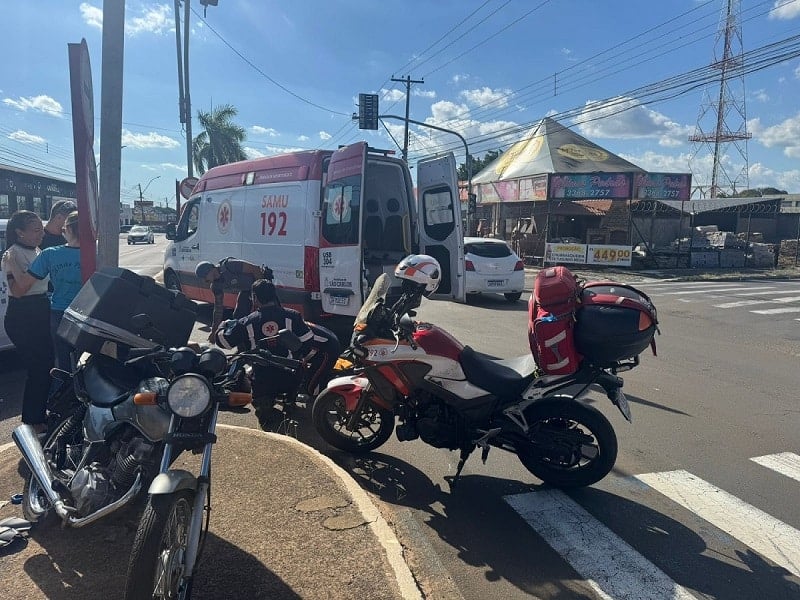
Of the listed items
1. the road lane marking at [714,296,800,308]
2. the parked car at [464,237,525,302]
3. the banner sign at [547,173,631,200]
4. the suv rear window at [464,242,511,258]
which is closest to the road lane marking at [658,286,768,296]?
the road lane marking at [714,296,800,308]

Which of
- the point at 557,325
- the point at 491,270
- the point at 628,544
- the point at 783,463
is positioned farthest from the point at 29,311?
the point at 491,270

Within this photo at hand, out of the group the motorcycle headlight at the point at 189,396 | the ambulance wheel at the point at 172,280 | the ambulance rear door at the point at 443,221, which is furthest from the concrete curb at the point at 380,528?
the ambulance wheel at the point at 172,280

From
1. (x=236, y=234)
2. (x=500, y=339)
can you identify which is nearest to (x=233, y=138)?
(x=236, y=234)

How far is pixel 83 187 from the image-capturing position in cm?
409

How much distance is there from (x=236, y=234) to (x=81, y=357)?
20.6 feet

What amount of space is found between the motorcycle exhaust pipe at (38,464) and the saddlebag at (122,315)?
2.18ft

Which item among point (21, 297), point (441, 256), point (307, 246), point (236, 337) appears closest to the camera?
point (236, 337)

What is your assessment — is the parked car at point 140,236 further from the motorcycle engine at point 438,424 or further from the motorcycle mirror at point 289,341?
the motorcycle mirror at point 289,341

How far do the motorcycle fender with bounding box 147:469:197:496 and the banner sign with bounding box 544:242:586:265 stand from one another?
22.2m

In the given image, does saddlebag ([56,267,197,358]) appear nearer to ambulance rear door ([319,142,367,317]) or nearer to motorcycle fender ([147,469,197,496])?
motorcycle fender ([147,469,197,496])

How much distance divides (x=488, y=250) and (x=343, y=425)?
30.7ft

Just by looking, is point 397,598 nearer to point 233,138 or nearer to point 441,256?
point 441,256

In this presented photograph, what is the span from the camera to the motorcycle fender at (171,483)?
7.27 ft

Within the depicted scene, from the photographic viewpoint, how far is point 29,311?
14.6 ft
